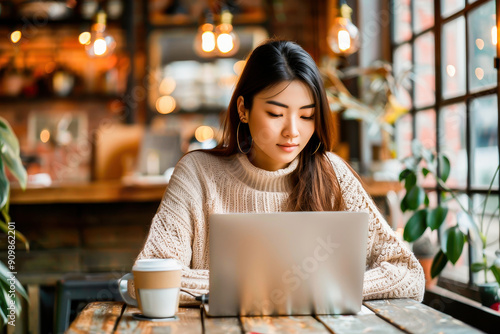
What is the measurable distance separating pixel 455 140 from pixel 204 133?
244 cm

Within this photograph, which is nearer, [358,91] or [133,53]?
[358,91]

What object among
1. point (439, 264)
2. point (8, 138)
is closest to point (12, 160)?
point (8, 138)

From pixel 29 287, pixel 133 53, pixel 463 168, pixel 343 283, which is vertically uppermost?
pixel 133 53

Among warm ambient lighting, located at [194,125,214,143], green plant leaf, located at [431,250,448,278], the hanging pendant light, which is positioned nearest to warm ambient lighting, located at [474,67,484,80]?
green plant leaf, located at [431,250,448,278]

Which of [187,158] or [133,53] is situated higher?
[133,53]

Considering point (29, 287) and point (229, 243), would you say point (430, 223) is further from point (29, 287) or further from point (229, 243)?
point (29, 287)

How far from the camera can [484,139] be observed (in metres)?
2.20

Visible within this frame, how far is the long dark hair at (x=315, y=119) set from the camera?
1.46m

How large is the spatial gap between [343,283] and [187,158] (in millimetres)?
677

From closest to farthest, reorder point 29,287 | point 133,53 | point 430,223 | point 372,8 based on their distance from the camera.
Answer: point 430,223, point 29,287, point 372,8, point 133,53

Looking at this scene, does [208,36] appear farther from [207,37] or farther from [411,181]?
[411,181]

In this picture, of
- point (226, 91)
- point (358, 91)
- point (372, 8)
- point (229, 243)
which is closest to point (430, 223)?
point (229, 243)

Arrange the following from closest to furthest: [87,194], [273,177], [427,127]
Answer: [273,177], [87,194], [427,127]

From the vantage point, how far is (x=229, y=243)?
1.08 metres
